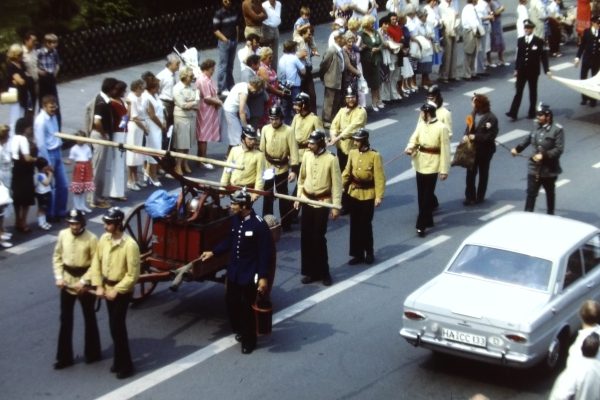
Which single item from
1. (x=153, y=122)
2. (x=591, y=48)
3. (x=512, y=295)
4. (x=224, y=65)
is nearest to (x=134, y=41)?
(x=224, y=65)

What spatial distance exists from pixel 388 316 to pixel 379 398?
1.95m

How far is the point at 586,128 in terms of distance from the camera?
18.8 metres

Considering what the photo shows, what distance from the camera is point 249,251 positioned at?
33.1ft

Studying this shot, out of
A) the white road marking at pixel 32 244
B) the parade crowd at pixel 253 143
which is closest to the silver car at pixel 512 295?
the parade crowd at pixel 253 143

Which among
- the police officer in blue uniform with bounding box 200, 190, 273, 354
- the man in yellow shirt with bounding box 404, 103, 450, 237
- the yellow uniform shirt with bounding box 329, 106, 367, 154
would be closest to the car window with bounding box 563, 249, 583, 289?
the police officer in blue uniform with bounding box 200, 190, 273, 354

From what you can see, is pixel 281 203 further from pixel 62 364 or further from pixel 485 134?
pixel 62 364

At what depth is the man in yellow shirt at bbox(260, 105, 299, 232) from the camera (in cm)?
1325

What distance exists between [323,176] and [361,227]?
3.14 ft

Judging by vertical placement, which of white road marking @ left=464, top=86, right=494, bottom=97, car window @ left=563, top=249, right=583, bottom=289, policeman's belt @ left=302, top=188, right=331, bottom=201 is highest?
white road marking @ left=464, top=86, right=494, bottom=97

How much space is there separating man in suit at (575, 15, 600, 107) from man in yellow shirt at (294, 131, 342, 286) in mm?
10028

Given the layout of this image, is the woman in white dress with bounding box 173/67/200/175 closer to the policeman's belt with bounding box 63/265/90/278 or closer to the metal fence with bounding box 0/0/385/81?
the metal fence with bounding box 0/0/385/81

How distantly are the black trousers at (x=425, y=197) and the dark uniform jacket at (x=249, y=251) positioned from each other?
400 cm

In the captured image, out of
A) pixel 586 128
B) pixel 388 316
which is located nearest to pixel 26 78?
pixel 388 316

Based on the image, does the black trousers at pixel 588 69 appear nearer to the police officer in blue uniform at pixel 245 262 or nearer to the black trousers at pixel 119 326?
the police officer in blue uniform at pixel 245 262
